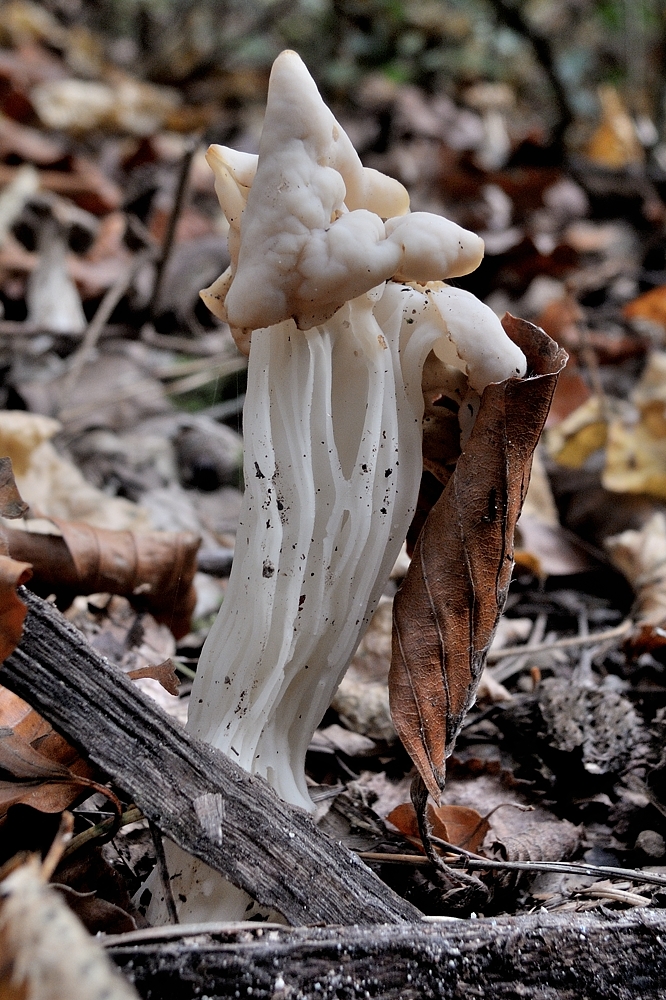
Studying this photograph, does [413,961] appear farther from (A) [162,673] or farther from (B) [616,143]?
(B) [616,143]

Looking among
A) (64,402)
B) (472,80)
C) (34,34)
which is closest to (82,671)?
(64,402)

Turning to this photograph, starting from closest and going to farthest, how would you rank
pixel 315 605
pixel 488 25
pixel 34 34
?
1. pixel 315 605
2. pixel 34 34
3. pixel 488 25

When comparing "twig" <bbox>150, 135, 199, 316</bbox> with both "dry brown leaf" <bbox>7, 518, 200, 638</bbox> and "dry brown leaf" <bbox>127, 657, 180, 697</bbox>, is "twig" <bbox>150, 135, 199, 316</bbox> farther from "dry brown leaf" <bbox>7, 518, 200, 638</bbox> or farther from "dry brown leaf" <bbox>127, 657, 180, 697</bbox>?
"dry brown leaf" <bbox>127, 657, 180, 697</bbox>

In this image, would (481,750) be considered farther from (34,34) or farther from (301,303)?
(34,34)

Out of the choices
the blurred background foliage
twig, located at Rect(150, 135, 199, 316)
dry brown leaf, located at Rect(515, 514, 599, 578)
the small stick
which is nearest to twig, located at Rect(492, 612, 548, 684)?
dry brown leaf, located at Rect(515, 514, 599, 578)

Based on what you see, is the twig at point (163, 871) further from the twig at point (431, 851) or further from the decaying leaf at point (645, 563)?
the decaying leaf at point (645, 563)

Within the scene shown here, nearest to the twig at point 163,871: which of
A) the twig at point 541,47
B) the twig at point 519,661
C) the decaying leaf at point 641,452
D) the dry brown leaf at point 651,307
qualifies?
the twig at point 519,661
